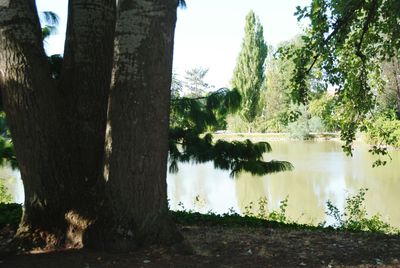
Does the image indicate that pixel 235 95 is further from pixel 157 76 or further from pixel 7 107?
pixel 7 107

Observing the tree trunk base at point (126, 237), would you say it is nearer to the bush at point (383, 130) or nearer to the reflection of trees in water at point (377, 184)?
the bush at point (383, 130)

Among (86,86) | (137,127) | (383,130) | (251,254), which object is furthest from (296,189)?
(137,127)

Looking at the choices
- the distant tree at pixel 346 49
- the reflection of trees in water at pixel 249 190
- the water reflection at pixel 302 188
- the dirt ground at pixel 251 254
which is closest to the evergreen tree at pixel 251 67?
the water reflection at pixel 302 188

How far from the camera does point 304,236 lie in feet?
13.1

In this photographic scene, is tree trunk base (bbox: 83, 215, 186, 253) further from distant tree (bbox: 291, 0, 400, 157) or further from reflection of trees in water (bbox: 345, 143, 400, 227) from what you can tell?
reflection of trees in water (bbox: 345, 143, 400, 227)

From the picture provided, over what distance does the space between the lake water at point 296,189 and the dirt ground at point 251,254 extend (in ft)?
19.7

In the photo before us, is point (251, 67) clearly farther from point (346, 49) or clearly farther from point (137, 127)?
point (137, 127)

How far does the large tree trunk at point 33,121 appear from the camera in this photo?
3062 millimetres

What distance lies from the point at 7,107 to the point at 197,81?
6926cm

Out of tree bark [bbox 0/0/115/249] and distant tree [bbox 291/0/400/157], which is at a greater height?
distant tree [bbox 291/0/400/157]

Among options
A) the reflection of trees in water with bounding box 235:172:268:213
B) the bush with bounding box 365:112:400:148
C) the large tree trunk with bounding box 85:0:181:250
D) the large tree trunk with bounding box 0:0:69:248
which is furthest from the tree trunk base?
the reflection of trees in water with bounding box 235:172:268:213

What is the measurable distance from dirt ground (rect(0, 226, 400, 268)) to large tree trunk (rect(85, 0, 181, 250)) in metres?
0.17

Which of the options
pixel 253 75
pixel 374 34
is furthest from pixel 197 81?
pixel 374 34

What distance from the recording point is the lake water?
11.0 m
